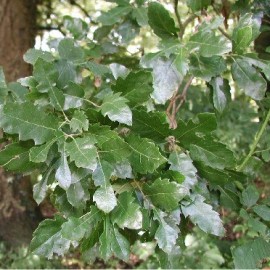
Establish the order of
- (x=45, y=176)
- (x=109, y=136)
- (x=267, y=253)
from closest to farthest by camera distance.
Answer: (x=109, y=136) < (x=45, y=176) < (x=267, y=253)

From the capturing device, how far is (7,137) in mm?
960

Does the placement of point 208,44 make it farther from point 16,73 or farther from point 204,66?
point 16,73

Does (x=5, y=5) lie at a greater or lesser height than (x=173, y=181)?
lesser

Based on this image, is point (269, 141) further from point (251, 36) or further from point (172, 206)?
point (172, 206)

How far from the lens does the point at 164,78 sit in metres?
0.97

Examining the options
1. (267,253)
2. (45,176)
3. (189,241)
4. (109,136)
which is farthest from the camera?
(189,241)

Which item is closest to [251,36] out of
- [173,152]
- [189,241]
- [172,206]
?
[173,152]

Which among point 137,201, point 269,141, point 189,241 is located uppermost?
point 137,201

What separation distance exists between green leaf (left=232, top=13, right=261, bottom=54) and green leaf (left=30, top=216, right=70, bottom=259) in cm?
55

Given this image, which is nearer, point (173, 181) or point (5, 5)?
point (173, 181)

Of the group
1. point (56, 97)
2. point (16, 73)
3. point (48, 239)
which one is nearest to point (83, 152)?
point (56, 97)

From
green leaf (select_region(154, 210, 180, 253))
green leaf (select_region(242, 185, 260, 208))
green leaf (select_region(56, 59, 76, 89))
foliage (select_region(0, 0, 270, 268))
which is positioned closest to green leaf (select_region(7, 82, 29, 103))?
foliage (select_region(0, 0, 270, 268))

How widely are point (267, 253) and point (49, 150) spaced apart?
2.26ft

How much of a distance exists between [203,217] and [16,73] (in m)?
2.74
